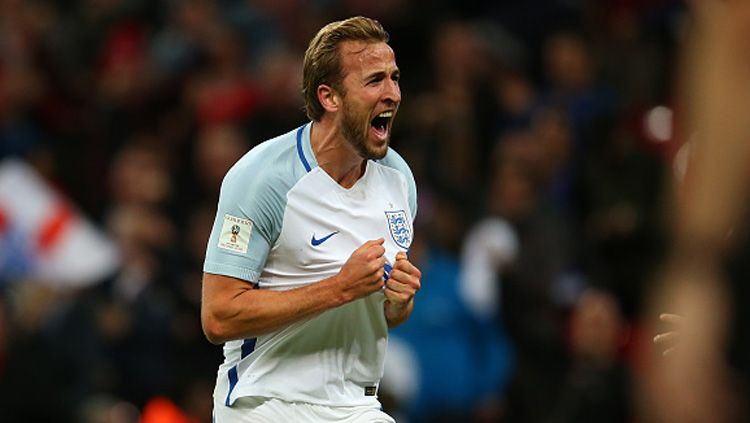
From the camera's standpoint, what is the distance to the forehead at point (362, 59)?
5.63 m

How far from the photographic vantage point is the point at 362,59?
18.5 ft

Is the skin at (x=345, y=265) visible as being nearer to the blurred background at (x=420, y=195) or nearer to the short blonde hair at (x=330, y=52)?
the short blonde hair at (x=330, y=52)

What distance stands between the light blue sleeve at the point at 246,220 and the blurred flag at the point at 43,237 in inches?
257

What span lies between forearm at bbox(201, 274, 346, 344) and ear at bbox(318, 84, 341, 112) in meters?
0.71

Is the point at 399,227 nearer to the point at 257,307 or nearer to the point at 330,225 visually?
the point at 330,225

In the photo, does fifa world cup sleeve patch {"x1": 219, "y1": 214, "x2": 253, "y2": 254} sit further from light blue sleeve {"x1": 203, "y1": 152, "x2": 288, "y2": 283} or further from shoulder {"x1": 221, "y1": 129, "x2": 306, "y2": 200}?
shoulder {"x1": 221, "y1": 129, "x2": 306, "y2": 200}

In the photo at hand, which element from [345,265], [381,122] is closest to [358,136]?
[381,122]

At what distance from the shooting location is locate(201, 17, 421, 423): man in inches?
215

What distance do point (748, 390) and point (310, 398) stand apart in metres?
3.30

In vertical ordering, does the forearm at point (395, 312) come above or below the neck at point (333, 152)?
below

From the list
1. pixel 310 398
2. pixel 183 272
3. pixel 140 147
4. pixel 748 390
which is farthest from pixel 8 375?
pixel 748 390

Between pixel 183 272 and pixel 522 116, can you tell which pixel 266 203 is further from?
pixel 522 116

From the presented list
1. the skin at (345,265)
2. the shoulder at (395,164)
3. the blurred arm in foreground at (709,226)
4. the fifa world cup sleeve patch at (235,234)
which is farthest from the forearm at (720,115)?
the shoulder at (395,164)

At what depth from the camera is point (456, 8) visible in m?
13.3
